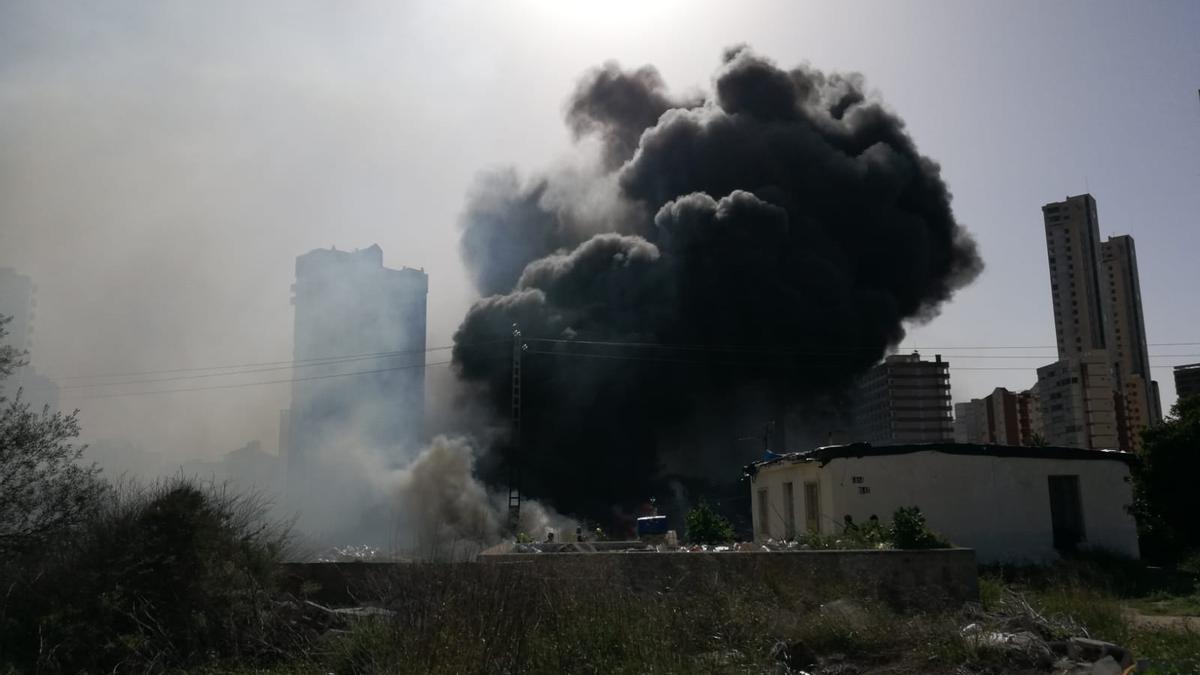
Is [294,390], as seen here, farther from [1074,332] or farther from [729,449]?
[1074,332]

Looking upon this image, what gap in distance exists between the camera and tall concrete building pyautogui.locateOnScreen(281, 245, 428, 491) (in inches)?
1660

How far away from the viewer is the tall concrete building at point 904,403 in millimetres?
51844

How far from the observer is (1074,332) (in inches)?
2950

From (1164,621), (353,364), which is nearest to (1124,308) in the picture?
(353,364)

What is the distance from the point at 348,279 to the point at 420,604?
38919mm

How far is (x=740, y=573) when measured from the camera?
35.6 ft

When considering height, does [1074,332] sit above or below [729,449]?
above

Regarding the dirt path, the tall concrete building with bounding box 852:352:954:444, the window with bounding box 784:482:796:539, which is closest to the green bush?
the dirt path

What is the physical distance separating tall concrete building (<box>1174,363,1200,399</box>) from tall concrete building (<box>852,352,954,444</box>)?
37220mm

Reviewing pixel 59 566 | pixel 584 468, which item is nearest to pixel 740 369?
pixel 584 468

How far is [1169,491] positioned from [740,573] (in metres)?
17.3

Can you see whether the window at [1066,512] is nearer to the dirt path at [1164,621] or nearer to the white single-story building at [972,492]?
the white single-story building at [972,492]

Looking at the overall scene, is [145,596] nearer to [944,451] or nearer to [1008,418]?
[944,451]

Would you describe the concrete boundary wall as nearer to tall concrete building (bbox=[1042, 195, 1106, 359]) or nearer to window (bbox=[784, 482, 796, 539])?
window (bbox=[784, 482, 796, 539])
